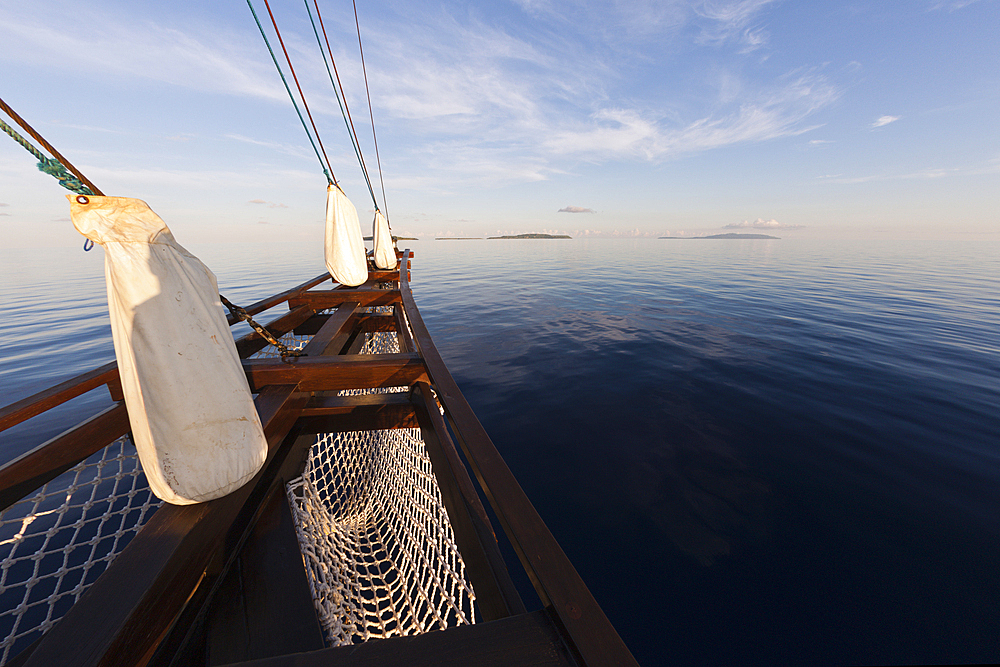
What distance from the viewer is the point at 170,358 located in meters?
1.53

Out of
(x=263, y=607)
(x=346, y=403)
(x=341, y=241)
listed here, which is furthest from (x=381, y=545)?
(x=341, y=241)

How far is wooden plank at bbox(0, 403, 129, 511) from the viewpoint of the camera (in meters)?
1.74

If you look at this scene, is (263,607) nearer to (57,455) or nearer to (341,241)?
Answer: (57,455)

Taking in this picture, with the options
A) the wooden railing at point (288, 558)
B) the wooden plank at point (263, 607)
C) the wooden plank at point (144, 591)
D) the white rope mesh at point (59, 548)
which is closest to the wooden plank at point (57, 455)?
the wooden railing at point (288, 558)

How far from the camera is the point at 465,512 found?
1979 mm

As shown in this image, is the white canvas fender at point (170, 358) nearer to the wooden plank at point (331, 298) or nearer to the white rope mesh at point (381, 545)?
the white rope mesh at point (381, 545)

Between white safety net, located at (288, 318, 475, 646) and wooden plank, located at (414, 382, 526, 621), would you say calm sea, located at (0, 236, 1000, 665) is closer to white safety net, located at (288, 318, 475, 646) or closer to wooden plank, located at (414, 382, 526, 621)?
white safety net, located at (288, 318, 475, 646)

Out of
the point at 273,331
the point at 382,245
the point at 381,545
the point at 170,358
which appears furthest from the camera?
the point at 382,245

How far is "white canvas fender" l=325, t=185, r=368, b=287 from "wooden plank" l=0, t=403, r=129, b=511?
181 inches

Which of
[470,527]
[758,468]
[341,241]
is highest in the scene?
[341,241]

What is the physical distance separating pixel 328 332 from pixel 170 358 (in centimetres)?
242

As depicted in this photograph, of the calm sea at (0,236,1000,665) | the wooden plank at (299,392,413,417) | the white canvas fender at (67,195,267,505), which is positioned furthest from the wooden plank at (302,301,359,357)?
the calm sea at (0,236,1000,665)

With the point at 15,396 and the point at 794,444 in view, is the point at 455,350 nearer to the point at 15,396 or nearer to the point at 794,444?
the point at 794,444

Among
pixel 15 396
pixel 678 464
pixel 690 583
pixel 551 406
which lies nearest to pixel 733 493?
pixel 678 464
